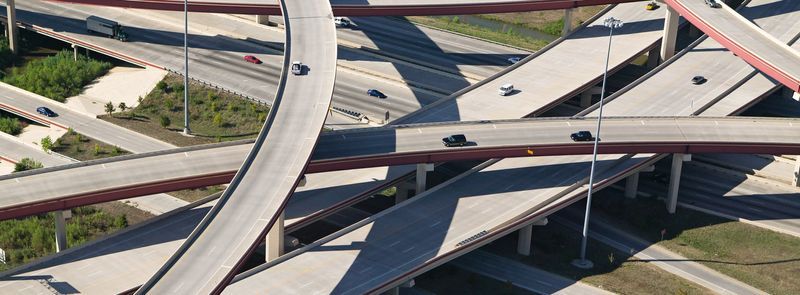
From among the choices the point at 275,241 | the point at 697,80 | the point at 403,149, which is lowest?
the point at 275,241

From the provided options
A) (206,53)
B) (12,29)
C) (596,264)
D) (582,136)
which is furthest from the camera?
(12,29)

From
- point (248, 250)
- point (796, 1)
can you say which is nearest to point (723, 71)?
point (796, 1)

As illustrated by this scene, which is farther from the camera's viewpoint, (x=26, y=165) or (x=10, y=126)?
(x=10, y=126)

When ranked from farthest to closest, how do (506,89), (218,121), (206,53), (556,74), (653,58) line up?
1. (653,58)
2. (206,53)
3. (556,74)
4. (218,121)
5. (506,89)

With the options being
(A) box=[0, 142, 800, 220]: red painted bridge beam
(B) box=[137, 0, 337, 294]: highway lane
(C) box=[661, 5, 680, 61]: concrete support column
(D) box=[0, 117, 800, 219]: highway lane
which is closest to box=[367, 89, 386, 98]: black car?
(B) box=[137, 0, 337, 294]: highway lane

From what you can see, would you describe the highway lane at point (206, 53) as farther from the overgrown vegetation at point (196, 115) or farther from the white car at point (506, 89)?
the white car at point (506, 89)

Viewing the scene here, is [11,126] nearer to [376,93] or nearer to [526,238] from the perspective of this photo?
[376,93]

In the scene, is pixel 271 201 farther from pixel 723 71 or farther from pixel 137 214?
pixel 723 71

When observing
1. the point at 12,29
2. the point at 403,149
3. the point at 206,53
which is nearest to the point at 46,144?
the point at 206,53
